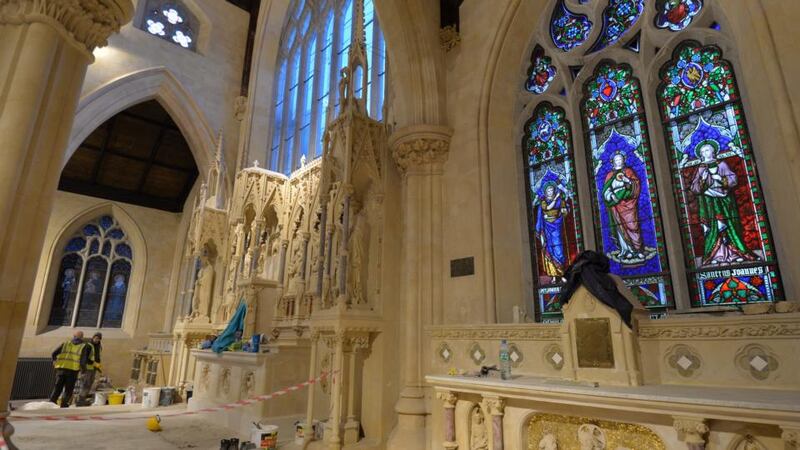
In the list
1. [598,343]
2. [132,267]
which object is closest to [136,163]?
[132,267]

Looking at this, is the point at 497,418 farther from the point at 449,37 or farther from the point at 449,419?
the point at 449,37

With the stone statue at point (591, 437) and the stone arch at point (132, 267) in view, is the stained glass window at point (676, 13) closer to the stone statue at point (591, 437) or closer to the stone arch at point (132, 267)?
the stone statue at point (591, 437)

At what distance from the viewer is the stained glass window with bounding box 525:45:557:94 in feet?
17.7

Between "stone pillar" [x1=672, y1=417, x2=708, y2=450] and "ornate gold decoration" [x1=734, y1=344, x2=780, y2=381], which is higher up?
"ornate gold decoration" [x1=734, y1=344, x2=780, y2=381]

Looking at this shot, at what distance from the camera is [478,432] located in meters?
3.71

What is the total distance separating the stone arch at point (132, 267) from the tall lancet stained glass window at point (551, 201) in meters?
12.0

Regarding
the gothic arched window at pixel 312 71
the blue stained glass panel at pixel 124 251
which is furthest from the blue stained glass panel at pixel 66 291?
the gothic arched window at pixel 312 71

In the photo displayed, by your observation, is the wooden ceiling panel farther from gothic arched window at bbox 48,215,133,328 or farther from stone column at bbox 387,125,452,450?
stone column at bbox 387,125,452,450

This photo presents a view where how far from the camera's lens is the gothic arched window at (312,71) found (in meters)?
8.02

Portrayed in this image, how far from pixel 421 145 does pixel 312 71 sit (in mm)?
5803

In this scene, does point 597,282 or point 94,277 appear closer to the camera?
point 597,282

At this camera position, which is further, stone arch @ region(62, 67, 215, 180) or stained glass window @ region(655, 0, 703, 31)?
stone arch @ region(62, 67, 215, 180)

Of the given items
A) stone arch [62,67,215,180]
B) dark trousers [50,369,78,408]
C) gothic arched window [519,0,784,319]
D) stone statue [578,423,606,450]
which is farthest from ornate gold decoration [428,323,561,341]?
stone arch [62,67,215,180]

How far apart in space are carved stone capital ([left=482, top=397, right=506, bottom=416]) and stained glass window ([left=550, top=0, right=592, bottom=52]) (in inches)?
161
